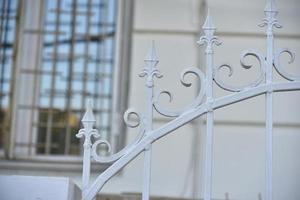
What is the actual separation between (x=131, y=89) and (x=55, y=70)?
2.30 ft

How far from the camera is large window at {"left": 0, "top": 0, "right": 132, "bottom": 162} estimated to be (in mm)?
4477

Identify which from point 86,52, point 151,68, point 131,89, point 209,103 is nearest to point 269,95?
point 209,103

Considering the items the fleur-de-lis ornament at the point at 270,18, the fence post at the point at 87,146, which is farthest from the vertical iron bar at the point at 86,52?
the fleur-de-lis ornament at the point at 270,18

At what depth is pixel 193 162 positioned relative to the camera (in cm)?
409

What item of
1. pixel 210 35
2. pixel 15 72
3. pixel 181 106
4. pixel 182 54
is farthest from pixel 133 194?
pixel 210 35

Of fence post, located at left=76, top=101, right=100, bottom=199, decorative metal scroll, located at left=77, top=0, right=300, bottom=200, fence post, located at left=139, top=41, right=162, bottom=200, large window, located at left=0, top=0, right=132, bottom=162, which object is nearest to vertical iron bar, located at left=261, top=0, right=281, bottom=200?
decorative metal scroll, located at left=77, top=0, right=300, bottom=200

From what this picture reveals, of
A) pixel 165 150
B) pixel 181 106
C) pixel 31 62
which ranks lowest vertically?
pixel 165 150

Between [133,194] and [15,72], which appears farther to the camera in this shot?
[15,72]

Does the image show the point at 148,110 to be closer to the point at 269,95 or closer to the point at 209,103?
the point at 209,103

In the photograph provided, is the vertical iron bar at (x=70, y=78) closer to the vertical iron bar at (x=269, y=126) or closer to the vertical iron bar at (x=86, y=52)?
the vertical iron bar at (x=86, y=52)

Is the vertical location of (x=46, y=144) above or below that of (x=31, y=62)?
below

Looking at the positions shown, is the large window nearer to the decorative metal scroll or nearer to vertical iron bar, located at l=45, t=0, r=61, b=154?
vertical iron bar, located at l=45, t=0, r=61, b=154

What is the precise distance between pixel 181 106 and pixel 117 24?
2.54 feet

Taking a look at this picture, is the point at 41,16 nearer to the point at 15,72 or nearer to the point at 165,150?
the point at 15,72
